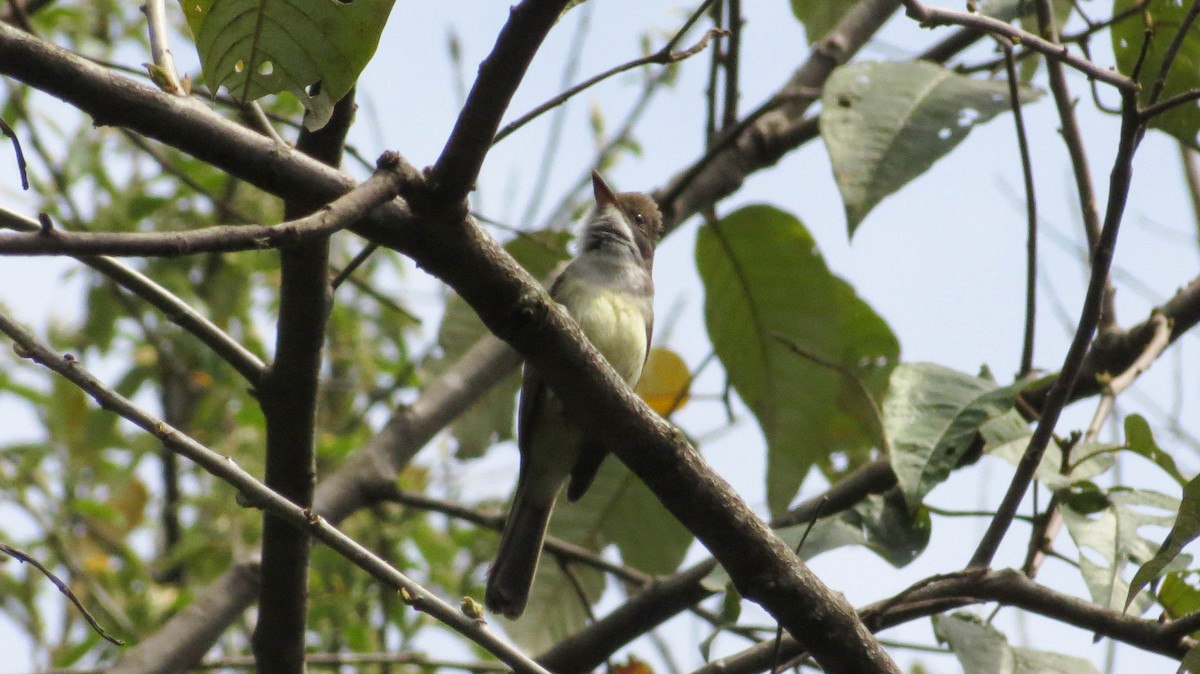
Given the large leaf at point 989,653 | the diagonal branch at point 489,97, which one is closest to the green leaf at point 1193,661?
the large leaf at point 989,653

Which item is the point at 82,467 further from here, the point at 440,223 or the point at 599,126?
the point at 440,223

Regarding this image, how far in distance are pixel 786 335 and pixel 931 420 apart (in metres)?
1.31

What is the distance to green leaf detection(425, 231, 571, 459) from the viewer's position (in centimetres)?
455

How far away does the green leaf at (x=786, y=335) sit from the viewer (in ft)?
13.5

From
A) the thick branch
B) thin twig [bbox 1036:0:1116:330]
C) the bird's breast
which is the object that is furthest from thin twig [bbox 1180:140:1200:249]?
the thick branch

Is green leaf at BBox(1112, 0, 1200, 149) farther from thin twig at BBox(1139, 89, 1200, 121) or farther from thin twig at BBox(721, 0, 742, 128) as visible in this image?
thin twig at BBox(721, 0, 742, 128)

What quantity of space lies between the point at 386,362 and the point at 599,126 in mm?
1735

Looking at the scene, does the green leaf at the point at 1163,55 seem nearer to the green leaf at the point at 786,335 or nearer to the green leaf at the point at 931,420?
the green leaf at the point at 931,420

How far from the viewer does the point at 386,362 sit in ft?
21.3

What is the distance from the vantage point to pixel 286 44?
6.93 feet

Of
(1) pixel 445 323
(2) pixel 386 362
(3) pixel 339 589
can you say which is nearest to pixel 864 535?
(1) pixel 445 323

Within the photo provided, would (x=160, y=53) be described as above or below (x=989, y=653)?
above

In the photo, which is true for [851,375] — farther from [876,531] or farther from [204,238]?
[204,238]

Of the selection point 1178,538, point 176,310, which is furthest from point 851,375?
point 176,310
